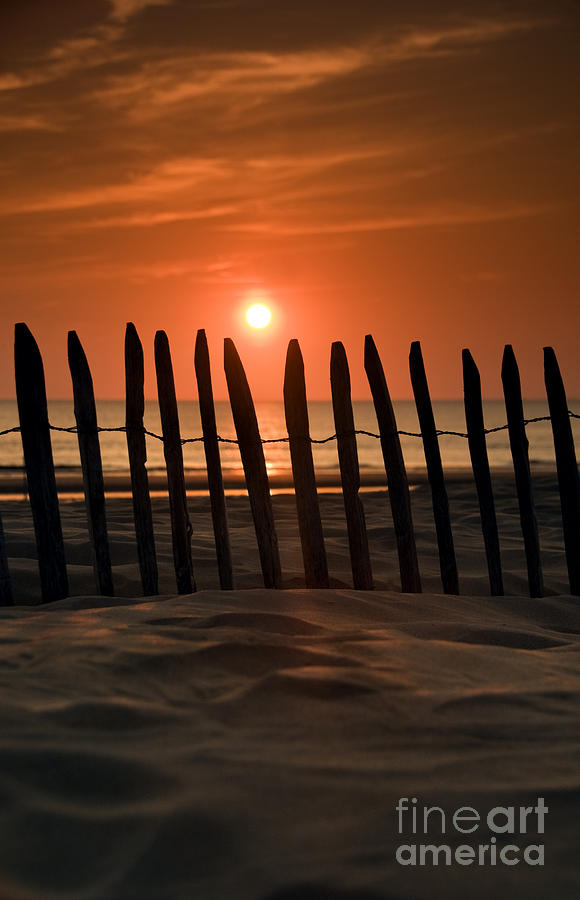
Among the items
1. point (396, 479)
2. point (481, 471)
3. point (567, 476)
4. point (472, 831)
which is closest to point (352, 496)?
point (396, 479)

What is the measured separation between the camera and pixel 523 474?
5.30 metres

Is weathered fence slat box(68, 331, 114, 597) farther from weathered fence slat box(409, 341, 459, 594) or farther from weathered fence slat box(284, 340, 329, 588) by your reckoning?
weathered fence slat box(409, 341, 459, 594)

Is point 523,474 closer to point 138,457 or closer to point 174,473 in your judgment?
point 174,473

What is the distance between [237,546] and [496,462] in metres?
25.8

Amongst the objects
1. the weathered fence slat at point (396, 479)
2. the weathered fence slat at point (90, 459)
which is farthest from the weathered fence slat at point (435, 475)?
the weathered fence slat at point (90, 459)

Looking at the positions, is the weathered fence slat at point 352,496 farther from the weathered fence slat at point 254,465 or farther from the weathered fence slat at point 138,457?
the weathered fence slat at point 138,457

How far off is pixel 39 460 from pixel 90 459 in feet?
1.00

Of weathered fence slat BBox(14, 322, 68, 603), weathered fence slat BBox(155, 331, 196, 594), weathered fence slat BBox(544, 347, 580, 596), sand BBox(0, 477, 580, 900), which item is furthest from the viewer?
weathered fence slat BBox(544, 347, 580, 596)

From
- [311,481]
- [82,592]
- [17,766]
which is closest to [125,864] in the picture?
[17,766]

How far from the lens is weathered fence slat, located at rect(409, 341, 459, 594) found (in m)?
5.20

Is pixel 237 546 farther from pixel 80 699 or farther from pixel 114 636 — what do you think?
pixel 80 699

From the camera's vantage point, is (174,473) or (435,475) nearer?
(174,473)

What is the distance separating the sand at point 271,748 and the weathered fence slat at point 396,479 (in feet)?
3.00

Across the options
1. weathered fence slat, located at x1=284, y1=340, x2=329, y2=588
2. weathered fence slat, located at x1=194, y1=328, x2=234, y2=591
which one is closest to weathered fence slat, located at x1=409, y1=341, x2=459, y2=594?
weathered fence slat, located at x1=284, y1=340, x2=329, y2=588
